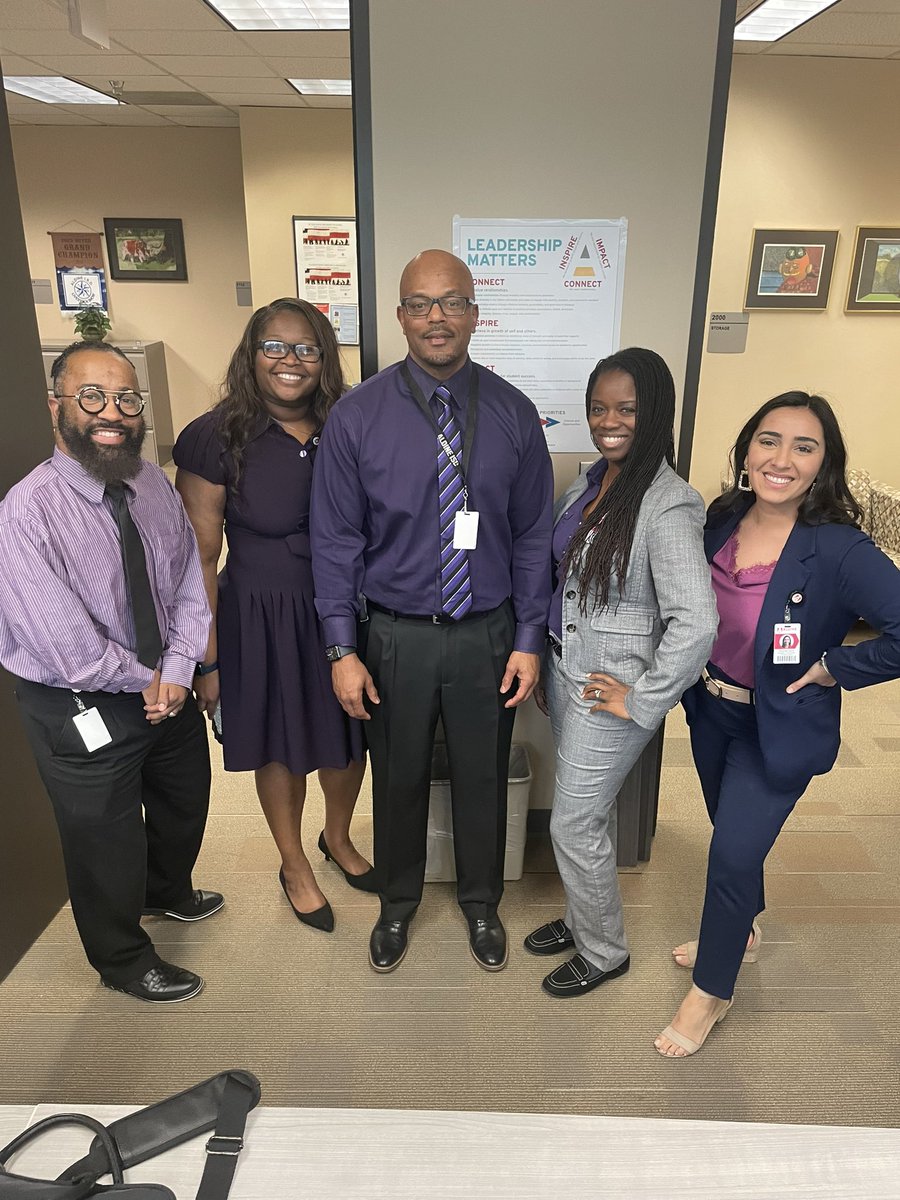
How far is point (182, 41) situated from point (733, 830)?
4.98 meters

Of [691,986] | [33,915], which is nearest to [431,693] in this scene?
[691,986]

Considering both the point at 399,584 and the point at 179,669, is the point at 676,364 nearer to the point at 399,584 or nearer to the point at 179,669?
the point at 399,584

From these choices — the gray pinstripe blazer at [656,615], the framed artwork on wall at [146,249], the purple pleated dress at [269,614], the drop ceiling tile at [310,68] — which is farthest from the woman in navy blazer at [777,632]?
the framed artwork on wall at [146,249]

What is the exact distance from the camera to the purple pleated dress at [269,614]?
6.59 ft

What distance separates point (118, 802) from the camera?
192 cm

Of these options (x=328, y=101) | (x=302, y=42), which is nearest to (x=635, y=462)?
(x=302, y=42)

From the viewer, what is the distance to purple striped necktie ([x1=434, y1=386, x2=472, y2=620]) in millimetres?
1937

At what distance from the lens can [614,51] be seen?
206 centimetres

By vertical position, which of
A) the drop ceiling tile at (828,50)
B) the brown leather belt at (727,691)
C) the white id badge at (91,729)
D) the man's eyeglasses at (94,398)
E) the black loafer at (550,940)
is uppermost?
the drop ceiling tile at (828,50)

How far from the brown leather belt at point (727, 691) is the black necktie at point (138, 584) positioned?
130cm

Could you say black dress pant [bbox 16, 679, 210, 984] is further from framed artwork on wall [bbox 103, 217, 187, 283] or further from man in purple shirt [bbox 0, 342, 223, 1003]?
framed artwork on wall [bbox 103, 217, 187, 283]

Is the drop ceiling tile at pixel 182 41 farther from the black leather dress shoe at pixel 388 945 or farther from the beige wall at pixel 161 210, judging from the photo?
the black leather dress shoe at pixel 388 945

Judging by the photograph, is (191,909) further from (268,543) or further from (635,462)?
(635,462)

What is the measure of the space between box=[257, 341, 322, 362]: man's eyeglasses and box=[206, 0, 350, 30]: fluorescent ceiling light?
9.13 feet
